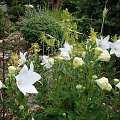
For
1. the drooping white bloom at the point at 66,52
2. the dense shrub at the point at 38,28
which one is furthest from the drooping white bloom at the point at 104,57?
the dense shrub at the point at 38,28

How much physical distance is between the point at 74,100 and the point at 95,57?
0.27 meters

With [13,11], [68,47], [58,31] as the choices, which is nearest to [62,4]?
[13,11]

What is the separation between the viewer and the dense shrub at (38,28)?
6863 mm

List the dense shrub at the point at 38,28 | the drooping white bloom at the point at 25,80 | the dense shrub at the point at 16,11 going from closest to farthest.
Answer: the drooping white bloom at the point at 25,80
the dense shrub at the point at 38,28
the dense shrub at the point at 16,11

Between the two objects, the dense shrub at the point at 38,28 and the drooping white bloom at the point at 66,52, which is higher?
the drooping white bloom at the point at 66,52

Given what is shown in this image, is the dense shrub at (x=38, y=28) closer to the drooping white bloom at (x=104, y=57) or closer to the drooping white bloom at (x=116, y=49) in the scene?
the drooping white bloom at (x=116, y=49)

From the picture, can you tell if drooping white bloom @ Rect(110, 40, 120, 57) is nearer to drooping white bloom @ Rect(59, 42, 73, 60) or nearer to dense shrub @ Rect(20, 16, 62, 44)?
drooping white bloom @ Rect(59, 42, 73, 60)

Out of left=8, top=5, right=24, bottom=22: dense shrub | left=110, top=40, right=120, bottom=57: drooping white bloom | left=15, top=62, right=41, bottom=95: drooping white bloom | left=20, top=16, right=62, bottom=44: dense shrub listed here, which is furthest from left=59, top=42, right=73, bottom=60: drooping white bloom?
left=8, top=5, right=24, bottom=22: dense shrub

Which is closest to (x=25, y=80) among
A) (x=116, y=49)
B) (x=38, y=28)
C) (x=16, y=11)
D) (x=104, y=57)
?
(x=104, y=57)

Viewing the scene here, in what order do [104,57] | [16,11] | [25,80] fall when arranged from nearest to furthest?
1. [25,80]
2. [104,57]
3. [16,11]

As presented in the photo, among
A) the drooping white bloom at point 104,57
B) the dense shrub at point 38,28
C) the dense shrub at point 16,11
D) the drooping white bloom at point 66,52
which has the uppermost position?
the drooping white bloom at point 104,57

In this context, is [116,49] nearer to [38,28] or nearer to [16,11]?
[38,28]

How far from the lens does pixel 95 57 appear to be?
2246 mm

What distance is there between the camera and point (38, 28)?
6.98 meters
